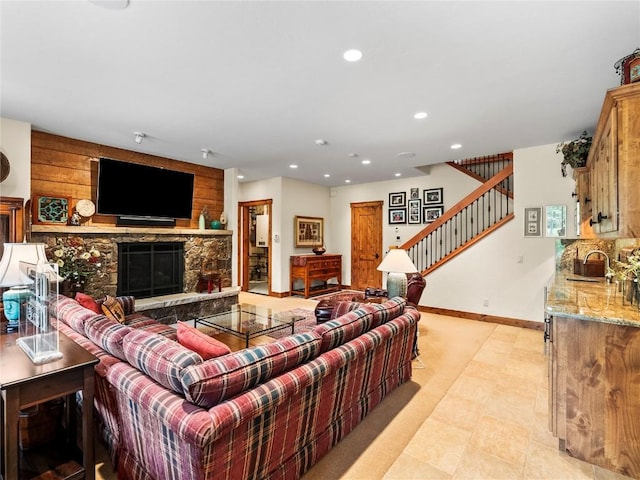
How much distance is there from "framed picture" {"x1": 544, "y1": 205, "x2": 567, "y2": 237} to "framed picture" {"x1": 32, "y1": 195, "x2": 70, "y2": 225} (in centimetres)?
656

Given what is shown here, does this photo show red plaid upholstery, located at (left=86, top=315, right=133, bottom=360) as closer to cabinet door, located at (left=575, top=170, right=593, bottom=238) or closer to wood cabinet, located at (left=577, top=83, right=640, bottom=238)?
wood cabinet, located at (left=577, top=83, right=640, bottom=238)

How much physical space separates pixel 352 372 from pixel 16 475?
1721mm

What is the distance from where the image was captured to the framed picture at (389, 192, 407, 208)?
23.6 feet

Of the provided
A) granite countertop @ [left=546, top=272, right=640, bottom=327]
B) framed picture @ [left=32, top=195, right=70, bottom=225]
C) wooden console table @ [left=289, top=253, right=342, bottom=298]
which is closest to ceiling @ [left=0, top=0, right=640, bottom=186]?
framed picture @ [left=32, top=195, right=70, bottom=225]

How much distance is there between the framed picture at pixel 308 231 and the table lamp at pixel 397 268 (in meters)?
3.67

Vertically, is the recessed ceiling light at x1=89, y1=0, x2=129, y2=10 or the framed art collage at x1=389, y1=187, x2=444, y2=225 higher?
the recessed ceiling light at x1=89, y1=0, x2=129, y2=10

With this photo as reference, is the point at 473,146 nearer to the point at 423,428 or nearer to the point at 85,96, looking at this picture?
the point at 423,428

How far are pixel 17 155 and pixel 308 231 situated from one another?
5043mm

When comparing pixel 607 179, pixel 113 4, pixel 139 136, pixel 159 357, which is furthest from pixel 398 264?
→ pixel 139 136

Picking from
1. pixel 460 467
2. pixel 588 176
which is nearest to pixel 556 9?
pixel 588 176

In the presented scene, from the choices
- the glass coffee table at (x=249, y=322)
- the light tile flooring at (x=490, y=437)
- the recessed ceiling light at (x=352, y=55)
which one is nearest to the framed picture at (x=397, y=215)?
the glass coffee table at (x=249, y=322)

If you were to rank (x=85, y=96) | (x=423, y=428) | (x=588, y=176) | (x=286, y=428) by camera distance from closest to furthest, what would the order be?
(x=286, y=428), (x=423, y=428), (x=85, y=96), (x=588, y=176)

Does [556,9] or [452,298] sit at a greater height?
[556,9]

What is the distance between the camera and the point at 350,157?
206 inches
